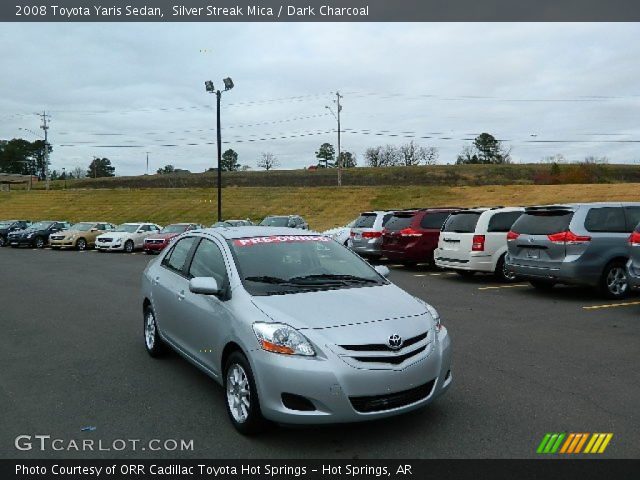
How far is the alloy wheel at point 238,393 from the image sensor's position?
4.25m

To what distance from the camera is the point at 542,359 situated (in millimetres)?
6348

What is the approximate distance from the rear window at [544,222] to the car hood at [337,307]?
6868mm

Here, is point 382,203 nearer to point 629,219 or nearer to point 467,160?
point 629,219

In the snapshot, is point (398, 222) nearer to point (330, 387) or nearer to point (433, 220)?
point (433, 220)

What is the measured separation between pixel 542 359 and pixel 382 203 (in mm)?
39228

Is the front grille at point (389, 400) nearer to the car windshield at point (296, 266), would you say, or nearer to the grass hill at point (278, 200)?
the car windshield at point (296, 266)

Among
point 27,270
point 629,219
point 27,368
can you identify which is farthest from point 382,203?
point 27,368

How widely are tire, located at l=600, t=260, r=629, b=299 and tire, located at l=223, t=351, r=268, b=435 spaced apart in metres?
8.33

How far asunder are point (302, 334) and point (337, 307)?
0.46 m

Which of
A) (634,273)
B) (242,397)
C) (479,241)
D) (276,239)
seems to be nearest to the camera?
(242,397)

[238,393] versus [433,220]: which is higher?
[433,220]

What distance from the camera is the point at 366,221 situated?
60.5ft

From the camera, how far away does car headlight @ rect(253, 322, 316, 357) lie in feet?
13.0

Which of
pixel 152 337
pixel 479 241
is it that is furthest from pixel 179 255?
pixel 479 241
